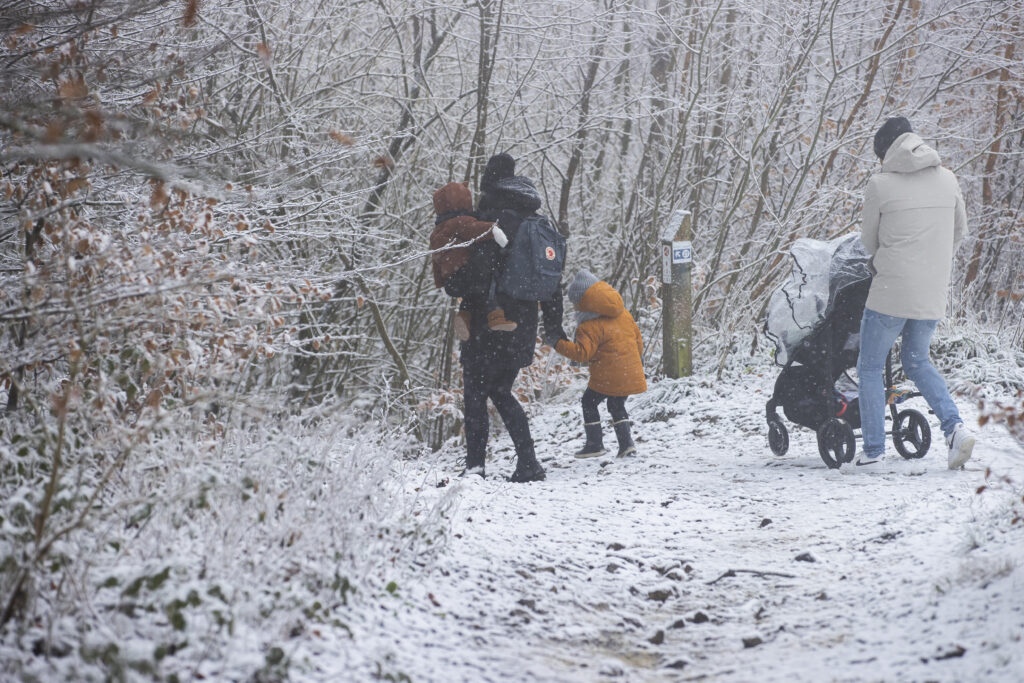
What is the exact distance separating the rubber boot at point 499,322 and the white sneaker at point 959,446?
9.47 feet

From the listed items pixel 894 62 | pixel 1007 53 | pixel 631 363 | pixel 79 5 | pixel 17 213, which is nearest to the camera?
pixel 79 5

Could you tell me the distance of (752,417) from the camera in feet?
26.7

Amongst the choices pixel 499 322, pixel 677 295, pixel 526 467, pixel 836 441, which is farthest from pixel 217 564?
pixel 677 295

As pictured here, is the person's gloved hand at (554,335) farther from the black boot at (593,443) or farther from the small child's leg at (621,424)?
the black boot at (593,443)

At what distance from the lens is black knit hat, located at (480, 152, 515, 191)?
5.99 metres

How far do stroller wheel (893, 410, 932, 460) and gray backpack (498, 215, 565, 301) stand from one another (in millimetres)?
2581

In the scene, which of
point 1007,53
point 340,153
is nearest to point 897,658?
point 340,153

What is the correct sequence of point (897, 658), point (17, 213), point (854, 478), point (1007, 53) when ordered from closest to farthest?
1. point (897, 658)
2. point (17, 213)
3. point (854, 478)
4. point (1007, 53)

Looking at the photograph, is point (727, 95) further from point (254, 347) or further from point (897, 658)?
point (897, 658)

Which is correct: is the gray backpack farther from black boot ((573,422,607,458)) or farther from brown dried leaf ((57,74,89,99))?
brown dried leaf ((57,74,89,99))

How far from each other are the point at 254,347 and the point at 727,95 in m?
7.58

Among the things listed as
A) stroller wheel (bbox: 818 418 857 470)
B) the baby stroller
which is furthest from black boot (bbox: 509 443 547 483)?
stroller wheel (bbox: 818 418 857 470)

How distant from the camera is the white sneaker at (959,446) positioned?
5.53 m

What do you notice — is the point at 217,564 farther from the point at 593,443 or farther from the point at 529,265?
the point at 593,443
